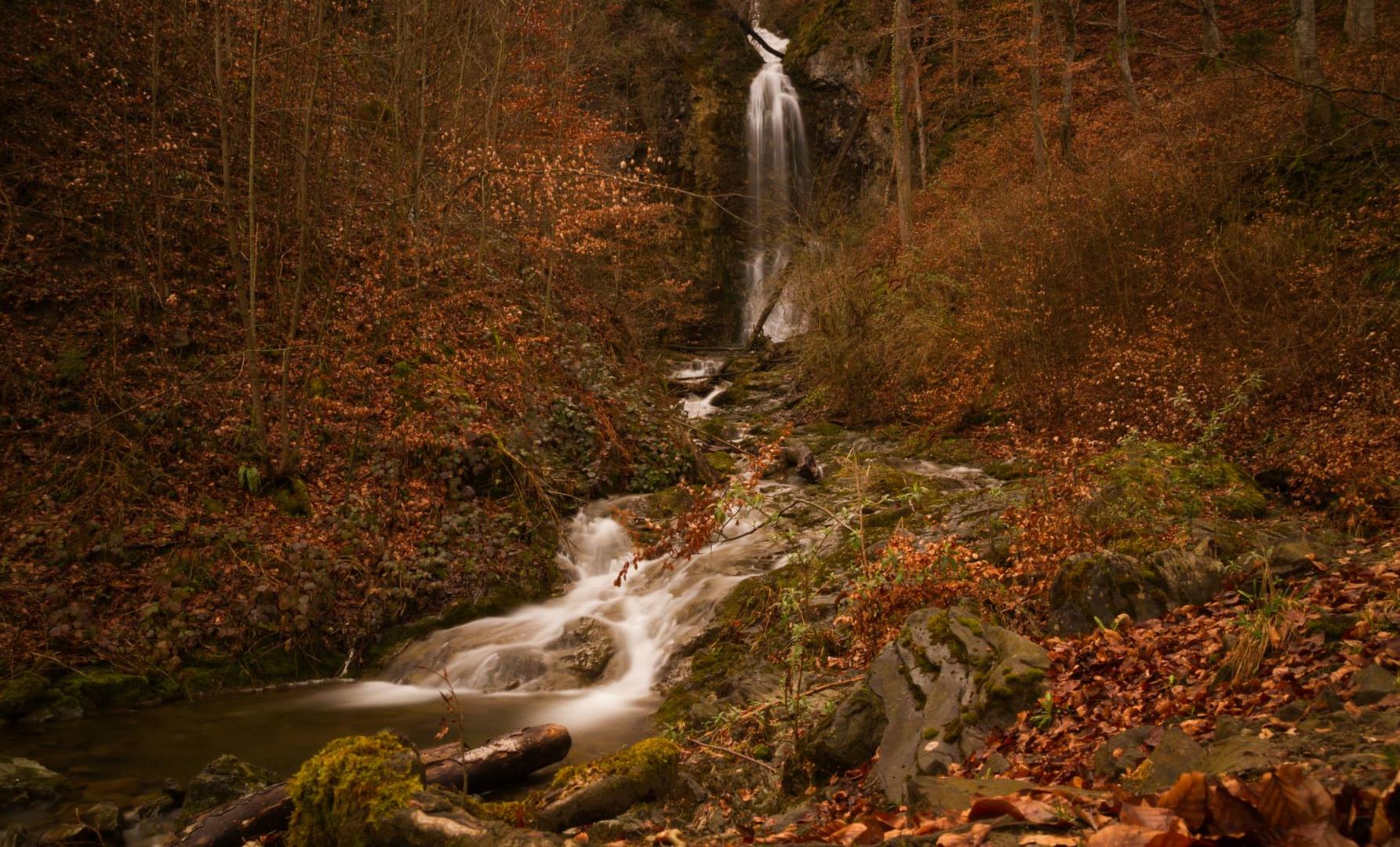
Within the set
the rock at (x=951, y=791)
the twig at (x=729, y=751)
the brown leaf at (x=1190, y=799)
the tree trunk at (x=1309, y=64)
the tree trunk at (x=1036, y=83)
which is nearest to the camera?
the brown leaf at (x=1190, y=799)

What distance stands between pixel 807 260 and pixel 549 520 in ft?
29.7

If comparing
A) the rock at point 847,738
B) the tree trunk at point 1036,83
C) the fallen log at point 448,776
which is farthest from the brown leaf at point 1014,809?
the tree trunk at point 1036,83

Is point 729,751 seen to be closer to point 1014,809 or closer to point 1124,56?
point 1014,809

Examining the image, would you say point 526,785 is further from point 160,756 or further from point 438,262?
point 438,262

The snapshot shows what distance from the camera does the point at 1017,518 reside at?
263 inches

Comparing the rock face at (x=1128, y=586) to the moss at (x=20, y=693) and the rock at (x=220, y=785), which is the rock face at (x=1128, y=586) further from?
the moss at (x=20, y=693)

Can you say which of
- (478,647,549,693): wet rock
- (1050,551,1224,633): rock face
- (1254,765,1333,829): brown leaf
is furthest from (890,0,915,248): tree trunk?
(1254,765,1333,829): brown leaf

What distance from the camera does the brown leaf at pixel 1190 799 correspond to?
1.95 meters

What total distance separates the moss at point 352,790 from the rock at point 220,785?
1.57 m

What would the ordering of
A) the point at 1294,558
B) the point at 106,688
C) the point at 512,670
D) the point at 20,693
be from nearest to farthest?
the point at 1294,558 → the point at 20,693 → the point at 106,688 → the point at 512,670

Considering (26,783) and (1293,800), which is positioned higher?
(1293,800)

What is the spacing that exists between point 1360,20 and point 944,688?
1580 cm

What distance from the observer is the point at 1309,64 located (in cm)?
1102

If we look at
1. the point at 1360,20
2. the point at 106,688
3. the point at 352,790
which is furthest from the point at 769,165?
the point at 352,790
